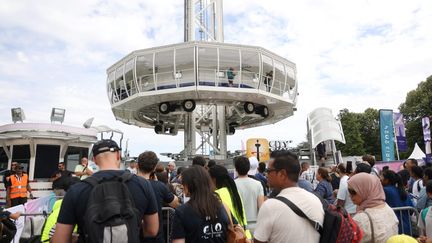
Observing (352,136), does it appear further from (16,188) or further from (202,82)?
(16,188)

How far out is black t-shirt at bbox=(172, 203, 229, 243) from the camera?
3145 mm

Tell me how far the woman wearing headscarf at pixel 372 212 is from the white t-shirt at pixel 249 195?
5.06 feet

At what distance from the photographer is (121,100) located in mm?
35438

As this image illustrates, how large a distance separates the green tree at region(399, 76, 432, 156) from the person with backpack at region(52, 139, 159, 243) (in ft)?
168

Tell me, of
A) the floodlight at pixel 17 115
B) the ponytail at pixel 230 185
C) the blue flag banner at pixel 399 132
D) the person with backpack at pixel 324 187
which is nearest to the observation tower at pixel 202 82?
the floodlight at pixel 17 115

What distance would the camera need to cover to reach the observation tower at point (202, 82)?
1250 inches

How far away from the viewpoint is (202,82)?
1251 inches

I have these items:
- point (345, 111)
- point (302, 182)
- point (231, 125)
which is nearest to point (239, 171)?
point (302, 182)

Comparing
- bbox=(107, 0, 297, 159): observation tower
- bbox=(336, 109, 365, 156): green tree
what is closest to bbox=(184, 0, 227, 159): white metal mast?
bbox=(107, 0, 297, 159): observation tower

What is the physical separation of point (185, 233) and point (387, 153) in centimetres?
2106

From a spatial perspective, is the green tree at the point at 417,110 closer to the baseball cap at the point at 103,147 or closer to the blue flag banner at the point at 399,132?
the blue flag banner at the point at 399,132

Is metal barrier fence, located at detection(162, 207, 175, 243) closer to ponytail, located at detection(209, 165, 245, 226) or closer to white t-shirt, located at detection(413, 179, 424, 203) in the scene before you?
ponytail, located at detection(209, 165, 245, 226)

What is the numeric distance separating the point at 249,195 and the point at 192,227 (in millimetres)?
2139

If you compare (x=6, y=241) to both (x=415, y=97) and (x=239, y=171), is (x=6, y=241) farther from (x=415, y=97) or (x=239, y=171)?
(x=415, y=97)
